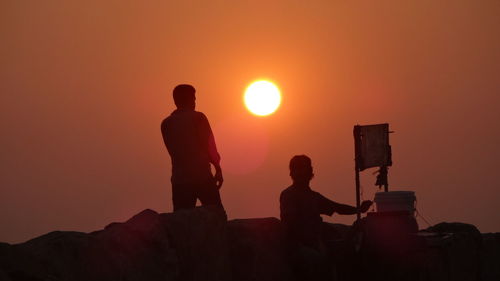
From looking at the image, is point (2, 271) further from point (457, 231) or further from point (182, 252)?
point (457, 231)

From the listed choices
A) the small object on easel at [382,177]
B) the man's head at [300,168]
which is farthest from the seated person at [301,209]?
the small object on easel at [382,177]

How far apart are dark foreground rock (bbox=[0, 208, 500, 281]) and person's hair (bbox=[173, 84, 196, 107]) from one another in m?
1.28

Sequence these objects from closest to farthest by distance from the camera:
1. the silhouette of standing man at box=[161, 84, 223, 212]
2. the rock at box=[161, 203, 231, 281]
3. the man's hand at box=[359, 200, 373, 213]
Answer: the rock at box=[161, 203, 231, 281] → the silhouette of standing man at box=[161, 84, 223, 212] → the man's hand at box=[359, 200, 373, 213]

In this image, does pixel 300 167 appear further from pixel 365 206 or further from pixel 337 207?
pixel 365 206

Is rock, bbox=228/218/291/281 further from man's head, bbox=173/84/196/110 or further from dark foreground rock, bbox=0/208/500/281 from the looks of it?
man's head, bbox=173/84/196/110

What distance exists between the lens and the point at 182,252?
7.52 metres

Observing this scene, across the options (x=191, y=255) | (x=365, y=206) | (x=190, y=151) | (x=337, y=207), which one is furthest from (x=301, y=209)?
(x=191, y=255)

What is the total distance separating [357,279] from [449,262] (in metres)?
2.80

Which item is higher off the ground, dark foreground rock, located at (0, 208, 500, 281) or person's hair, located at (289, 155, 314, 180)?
person's hair, located at (289, 155, 314, 180)

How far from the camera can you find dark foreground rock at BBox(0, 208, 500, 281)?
18.4 ft

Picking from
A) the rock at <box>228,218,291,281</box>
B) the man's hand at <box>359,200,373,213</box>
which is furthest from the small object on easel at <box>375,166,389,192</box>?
the rock at <box>228,218,291,281</box>

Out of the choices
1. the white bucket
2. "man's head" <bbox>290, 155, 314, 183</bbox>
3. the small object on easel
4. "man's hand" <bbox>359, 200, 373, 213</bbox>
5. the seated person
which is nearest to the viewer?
the seated person

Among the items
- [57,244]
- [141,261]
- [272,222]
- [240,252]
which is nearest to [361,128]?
[272,222]

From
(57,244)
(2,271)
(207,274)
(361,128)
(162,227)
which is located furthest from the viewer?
(361,128)
